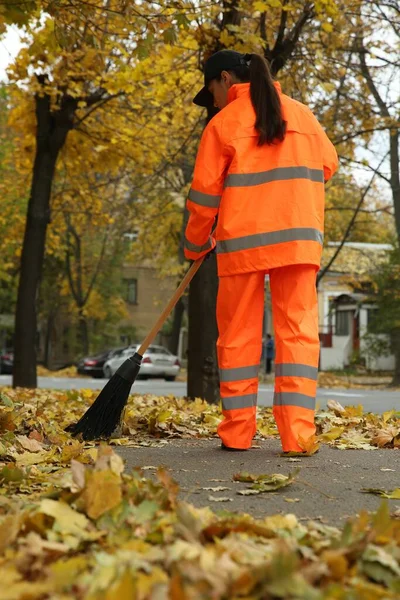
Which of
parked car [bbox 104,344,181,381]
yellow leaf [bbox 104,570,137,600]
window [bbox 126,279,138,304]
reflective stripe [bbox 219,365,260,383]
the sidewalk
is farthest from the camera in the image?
window [bbox 126,279,138,304]

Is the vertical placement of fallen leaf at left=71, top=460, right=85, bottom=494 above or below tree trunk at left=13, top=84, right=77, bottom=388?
below

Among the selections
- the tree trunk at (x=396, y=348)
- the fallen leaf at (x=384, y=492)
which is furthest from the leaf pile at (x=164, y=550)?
the tree trunk at (x=396, y=348)

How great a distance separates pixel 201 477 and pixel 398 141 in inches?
723

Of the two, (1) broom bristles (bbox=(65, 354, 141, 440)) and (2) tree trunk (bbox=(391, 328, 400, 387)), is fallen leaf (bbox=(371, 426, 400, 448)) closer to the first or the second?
(1) broom bristles (bbox=(65, 354, 141, 440))

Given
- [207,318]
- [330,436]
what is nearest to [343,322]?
[207,318]

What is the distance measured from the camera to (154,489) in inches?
125

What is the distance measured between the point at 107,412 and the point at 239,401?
0.98m

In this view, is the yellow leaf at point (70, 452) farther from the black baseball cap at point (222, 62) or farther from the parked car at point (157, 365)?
the parked car at point (157, 365)

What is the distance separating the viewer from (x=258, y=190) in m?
4.83

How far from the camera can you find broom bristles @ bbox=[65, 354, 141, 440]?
18.3 feet

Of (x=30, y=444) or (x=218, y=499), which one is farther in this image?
(x=30, y=444)

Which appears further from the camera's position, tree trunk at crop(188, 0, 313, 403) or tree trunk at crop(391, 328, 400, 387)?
tree trunk at crop(391, 328, 400, 387)

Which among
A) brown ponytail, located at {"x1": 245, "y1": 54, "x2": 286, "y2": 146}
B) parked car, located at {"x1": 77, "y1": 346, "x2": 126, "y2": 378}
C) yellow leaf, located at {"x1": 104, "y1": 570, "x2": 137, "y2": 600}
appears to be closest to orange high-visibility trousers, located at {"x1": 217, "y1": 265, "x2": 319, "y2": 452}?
brown ponytail, located at {"x1": 245, "y1": 54, "x2": 286, "y2": 146}

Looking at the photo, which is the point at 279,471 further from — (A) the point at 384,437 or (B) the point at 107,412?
(B) the point at 107,412
